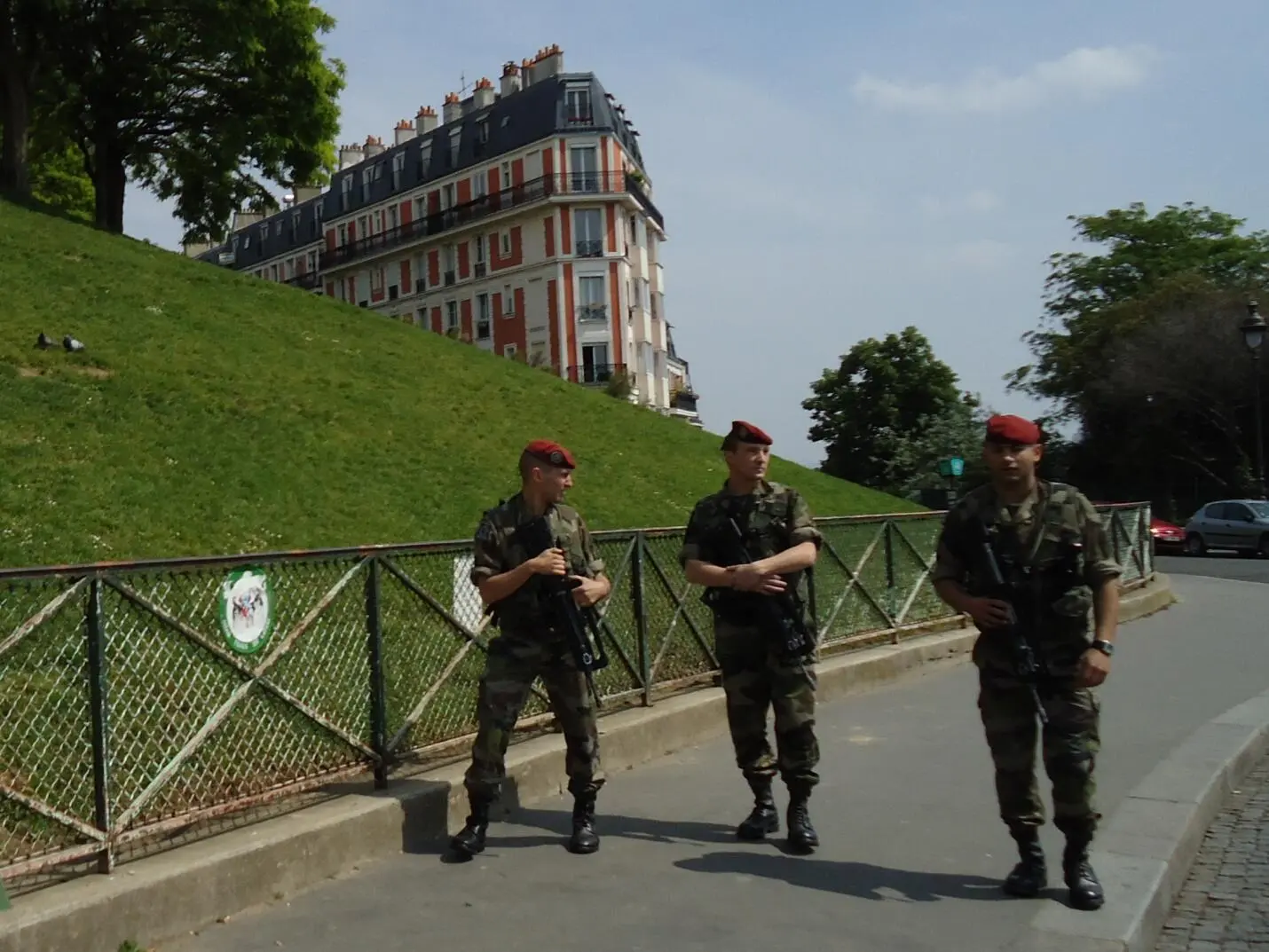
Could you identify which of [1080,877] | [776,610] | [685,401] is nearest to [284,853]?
[776,610]

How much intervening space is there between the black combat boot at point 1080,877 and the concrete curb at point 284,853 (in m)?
2.59

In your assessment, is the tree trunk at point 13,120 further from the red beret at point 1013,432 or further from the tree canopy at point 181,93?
the red beret at point 1013,432

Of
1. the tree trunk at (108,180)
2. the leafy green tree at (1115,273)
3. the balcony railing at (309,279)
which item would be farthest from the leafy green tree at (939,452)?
the balcony railing at (309,279)

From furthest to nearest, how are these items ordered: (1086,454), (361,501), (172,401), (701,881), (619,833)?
1. (1086,454)
2. (172,401)
3. (361,501)
4. (619,833)
5. (701,881)

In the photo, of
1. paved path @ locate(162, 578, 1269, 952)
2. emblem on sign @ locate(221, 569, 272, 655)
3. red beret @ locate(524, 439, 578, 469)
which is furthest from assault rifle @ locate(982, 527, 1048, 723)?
emblem on sign @ locate(221, 569, 272, 655)

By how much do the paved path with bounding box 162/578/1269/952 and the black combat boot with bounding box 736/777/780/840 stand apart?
0.23 ft

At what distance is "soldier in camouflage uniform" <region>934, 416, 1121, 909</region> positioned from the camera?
4.34 metres

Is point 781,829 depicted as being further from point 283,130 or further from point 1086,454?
point 1086,454

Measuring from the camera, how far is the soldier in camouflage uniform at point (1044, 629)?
4.34 metres

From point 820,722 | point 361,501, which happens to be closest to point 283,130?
point 361,501

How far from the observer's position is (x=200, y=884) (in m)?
4.23

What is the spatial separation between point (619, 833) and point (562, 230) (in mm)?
54468

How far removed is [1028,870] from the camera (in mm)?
4516

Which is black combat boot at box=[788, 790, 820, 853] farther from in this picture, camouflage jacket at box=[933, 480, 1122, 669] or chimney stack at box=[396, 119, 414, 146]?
chimney stack at box=[396, 119, 414, 146]
